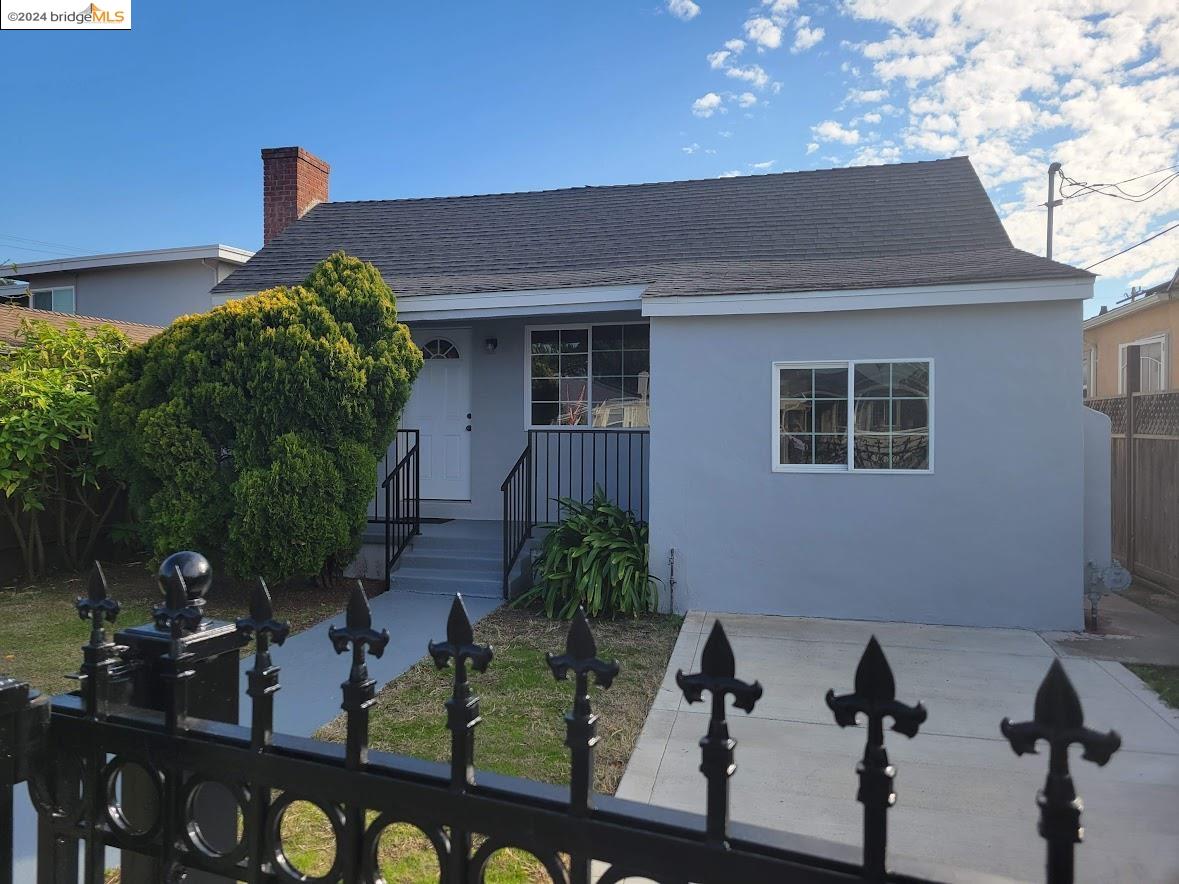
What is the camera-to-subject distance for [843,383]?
22.5 ft

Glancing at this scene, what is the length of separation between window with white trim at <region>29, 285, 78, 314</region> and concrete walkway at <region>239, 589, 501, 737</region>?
12530 millimetres

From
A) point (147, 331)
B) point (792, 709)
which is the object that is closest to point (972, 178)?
point (792, 709)

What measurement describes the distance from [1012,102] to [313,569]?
1034cm

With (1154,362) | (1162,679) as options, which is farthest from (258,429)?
(1154,362)

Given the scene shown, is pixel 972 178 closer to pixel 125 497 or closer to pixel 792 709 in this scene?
pixel 792 709

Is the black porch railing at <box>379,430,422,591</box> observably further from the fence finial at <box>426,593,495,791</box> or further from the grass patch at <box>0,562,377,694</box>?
the fence finial at <box>426,593,495,791</box>

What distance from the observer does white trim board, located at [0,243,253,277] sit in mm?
14117

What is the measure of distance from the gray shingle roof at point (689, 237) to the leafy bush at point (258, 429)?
1.85 m

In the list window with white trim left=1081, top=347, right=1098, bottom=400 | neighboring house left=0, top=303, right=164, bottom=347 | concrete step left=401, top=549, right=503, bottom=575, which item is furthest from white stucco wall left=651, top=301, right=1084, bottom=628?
window with white trim left=1081, top=347, right=1098, bottom=400

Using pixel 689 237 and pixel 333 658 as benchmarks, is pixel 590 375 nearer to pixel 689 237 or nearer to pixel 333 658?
pixel 689 237

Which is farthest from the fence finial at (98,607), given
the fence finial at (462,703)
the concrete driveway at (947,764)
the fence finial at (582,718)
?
the concrete driveway at (947,764)

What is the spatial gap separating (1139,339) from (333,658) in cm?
1600

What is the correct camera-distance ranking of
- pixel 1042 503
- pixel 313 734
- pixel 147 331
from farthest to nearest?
pixel 147 331, pixel 1042 503, pixel 313 734

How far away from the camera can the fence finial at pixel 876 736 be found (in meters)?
1.04
